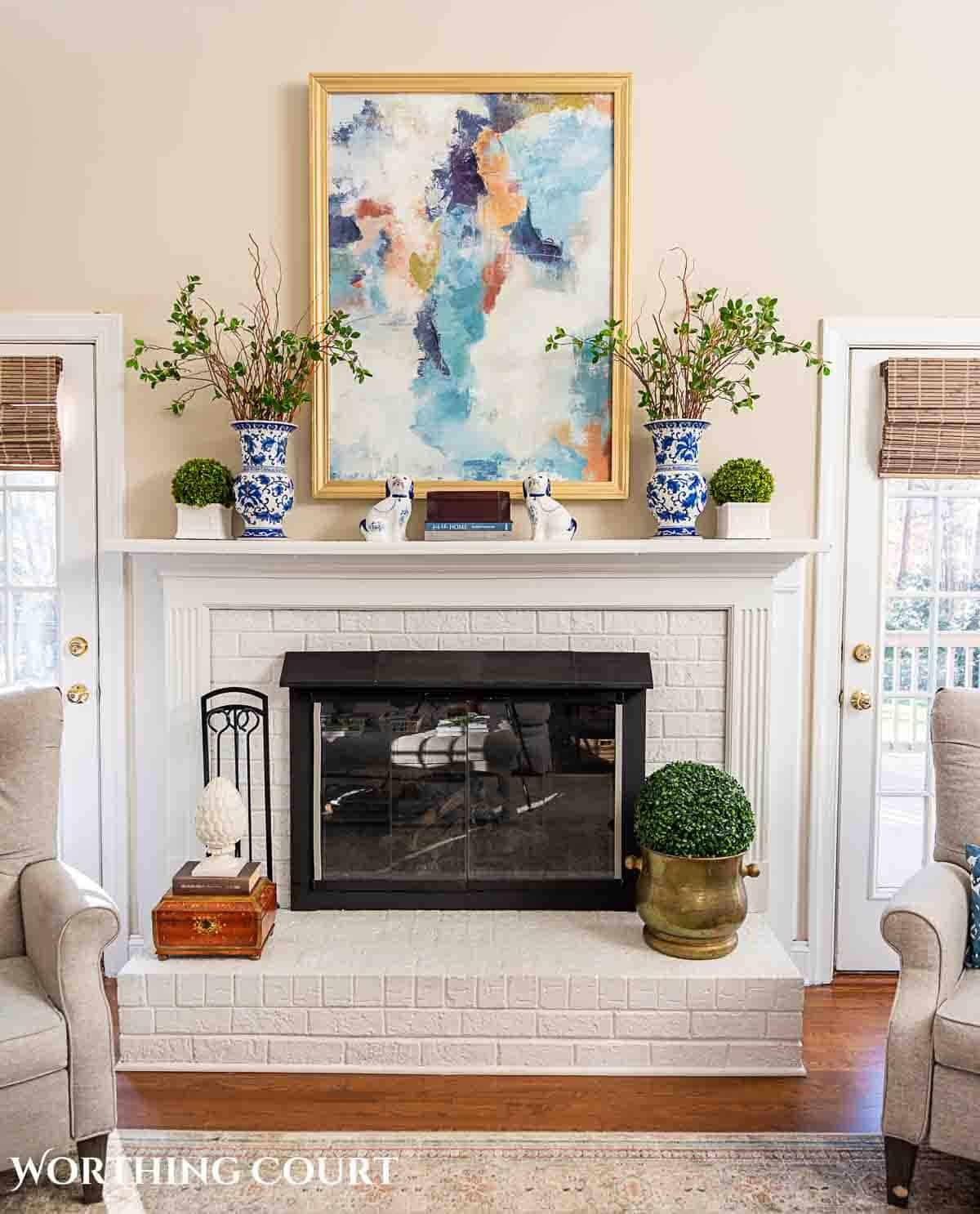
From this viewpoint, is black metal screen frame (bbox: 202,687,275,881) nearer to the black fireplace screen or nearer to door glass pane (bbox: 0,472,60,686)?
the black fireplace screen

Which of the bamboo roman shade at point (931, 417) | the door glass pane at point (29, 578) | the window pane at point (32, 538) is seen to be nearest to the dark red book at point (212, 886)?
the door glass pane at point (29, 578)

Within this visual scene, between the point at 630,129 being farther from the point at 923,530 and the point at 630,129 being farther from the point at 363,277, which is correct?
the point at 923,530

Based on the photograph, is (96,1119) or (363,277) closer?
(96,1119)

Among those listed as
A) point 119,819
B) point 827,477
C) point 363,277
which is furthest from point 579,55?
point 119,819

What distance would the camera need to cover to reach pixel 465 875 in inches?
111

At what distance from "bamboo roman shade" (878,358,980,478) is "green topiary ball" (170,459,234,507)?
203cm

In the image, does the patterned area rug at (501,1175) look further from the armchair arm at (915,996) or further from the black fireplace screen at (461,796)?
the black fireplace screen at (461,796)

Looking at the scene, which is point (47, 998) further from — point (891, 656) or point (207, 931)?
point (891, 656)

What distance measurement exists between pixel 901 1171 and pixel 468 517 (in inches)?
74.1

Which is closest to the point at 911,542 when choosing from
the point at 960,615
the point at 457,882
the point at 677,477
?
the point at 960,615

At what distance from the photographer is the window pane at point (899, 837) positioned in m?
3.03

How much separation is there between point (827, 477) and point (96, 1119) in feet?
8.43

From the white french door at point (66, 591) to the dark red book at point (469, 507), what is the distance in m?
1.12

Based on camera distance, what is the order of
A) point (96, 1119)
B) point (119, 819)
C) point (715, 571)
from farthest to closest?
point (119, 819) → point (715, 571) → point (96, 1119)
